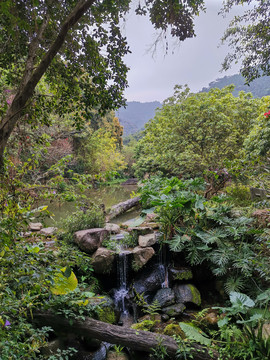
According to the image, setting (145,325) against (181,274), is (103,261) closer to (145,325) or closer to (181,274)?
(145,325)

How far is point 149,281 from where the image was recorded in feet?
14.6

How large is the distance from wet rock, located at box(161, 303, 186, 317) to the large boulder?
6.00ft

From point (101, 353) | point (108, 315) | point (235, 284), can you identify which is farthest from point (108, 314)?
point (235, 284)

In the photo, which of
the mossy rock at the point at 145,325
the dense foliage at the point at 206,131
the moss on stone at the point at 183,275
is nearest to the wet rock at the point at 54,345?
the mossy rock at the point at 145,325

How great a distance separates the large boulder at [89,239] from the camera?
4.57 meters

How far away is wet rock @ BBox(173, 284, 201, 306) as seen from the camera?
3865mm

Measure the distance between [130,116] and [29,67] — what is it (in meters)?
171

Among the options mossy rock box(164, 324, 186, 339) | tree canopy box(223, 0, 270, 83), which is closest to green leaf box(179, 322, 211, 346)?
mossy rock box(164, 324, 186, 339)

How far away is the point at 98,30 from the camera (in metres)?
2.46


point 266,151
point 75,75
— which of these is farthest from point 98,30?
point 266,151

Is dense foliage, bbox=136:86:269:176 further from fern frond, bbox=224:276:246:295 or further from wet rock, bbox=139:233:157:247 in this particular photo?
fern frond, bbox=224:276:246:295

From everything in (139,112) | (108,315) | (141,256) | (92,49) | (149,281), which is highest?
(139,112)

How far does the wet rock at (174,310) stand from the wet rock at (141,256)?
979 millimetres

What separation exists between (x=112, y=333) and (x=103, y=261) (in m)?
1.73
